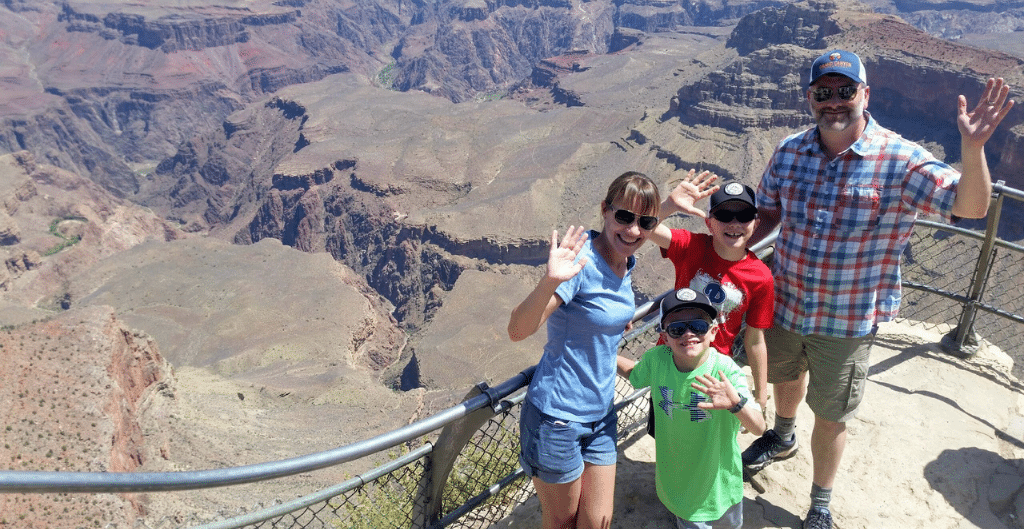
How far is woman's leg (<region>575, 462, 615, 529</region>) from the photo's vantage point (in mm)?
4672

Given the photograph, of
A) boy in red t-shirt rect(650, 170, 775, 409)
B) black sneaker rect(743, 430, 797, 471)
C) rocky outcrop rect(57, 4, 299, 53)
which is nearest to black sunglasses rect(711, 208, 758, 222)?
boy in red t-shirt rect(650, 170, 775, 409)

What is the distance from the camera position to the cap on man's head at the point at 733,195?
4.73 m

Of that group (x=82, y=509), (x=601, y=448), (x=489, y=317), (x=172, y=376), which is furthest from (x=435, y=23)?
(x=601, y=448)

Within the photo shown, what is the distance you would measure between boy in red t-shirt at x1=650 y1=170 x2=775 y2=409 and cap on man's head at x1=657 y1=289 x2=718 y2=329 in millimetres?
443

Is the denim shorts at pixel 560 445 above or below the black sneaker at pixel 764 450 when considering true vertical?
above

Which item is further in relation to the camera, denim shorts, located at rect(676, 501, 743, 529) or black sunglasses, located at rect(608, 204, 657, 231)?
denim shorts, located at rect(676, 501, 743, 529)

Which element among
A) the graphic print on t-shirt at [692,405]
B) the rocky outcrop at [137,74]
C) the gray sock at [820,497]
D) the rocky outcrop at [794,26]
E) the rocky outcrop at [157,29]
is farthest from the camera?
the rocky outcrop at [157,29]

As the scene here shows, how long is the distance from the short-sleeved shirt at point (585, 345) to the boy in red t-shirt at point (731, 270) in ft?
2.30

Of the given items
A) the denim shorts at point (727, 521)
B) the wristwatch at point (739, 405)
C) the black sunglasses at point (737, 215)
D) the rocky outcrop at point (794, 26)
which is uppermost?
the black sunglasses at point (737, 215)

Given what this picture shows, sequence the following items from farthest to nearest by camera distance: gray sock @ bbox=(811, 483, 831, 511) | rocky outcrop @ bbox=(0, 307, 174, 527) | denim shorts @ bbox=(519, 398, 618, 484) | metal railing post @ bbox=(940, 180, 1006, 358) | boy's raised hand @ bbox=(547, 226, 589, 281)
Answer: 1. rocky outcrop @ bbox=(0, 307, 174, 527)
2. metal railing post @ bbox=(940, 180, 1006, 358)
3. gray sock @ bbox=(811, 483, 831, 511)
4. denim shorts @ bbox=(519, 398, 618, 484)
5. boy's raised hand @ bbox=(547, 226, 589, 281)

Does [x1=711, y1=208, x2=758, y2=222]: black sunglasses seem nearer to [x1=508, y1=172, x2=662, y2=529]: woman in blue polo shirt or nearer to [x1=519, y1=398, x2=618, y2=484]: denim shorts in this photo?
[x1=508, y1=172, x2=662, y2=529]: woman in blue polo shirt

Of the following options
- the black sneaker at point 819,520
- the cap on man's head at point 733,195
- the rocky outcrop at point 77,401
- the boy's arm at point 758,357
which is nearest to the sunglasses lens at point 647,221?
the cap on man's head at point 733,195

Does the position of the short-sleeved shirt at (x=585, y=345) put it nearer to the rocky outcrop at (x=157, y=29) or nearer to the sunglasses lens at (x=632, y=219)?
the sunglasses lens at (x=632, y=219)

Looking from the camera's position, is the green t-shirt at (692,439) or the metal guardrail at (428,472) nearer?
the metal guardrail at (428,472)
